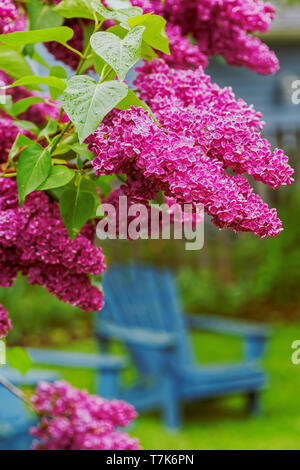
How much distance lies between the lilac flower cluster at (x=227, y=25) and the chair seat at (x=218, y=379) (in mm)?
3534

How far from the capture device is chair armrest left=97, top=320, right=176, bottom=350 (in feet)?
14.8

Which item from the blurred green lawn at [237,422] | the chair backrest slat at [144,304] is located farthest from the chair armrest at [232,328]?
the blurred green lawn at [237,422]

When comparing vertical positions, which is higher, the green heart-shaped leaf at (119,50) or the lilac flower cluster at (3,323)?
the green heart-shaped leaf at (119,50)

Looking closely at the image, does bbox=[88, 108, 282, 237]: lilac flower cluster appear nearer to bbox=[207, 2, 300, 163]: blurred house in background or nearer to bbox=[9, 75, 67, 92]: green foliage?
bbox=[9, 75, 67, 92]: green foliage

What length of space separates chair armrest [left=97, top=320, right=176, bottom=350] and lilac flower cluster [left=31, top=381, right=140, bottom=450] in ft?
10.2

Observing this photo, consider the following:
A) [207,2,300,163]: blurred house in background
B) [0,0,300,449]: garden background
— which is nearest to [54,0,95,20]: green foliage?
[0,0,300,449]: garden background

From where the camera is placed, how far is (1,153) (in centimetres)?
110

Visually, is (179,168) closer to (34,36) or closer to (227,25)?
(34,36)

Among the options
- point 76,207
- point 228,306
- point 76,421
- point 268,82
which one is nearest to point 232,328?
point 228,306

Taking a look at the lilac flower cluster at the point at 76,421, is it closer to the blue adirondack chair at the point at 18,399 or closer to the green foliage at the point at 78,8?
the blue adirondack chair at the point at 18,399

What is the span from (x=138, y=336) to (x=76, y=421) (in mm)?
3445

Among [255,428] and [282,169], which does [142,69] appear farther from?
[255,428]

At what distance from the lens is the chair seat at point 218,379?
4.61 m

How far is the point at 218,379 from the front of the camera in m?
4.69
